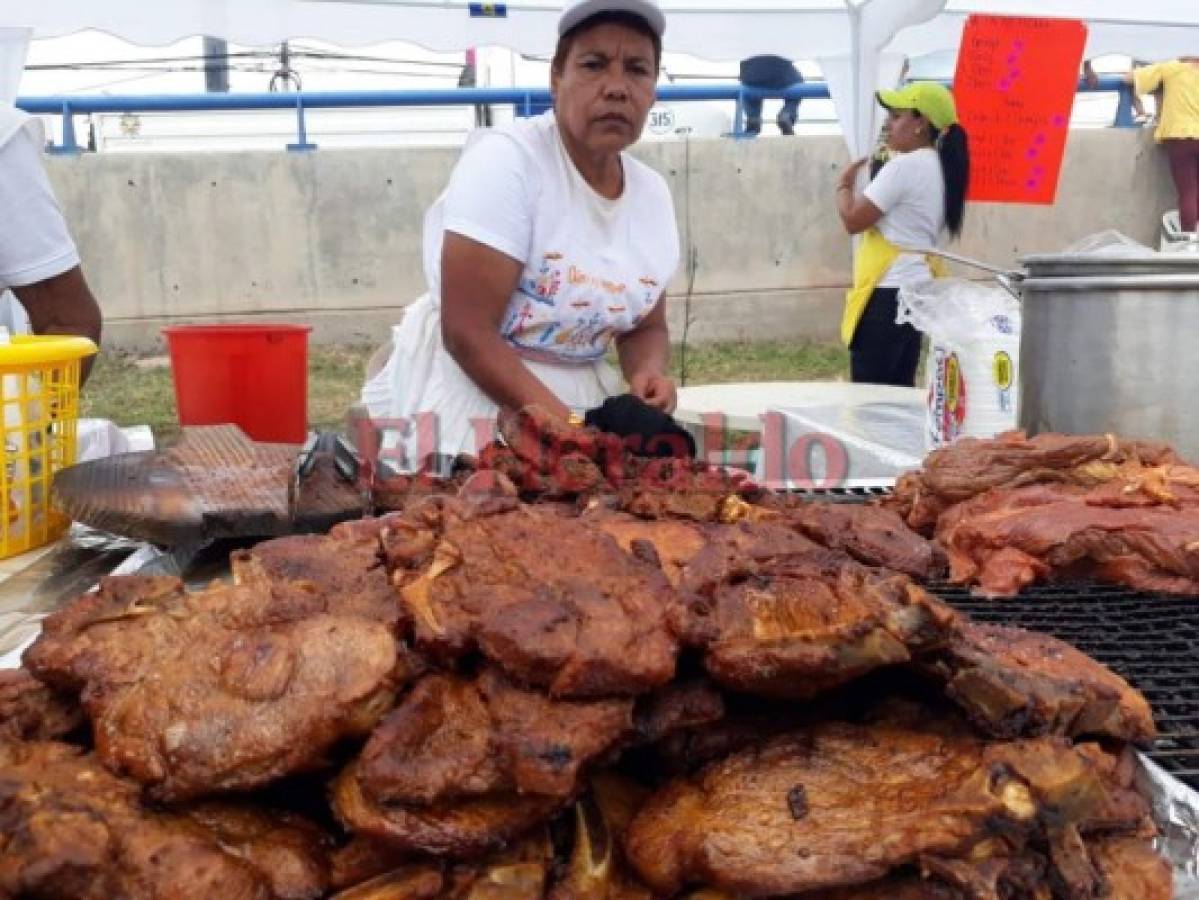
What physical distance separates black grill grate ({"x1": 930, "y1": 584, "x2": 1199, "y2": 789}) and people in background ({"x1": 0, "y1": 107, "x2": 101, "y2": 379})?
2.75 metres

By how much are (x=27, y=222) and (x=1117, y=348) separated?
3.28m

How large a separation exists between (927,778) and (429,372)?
2.77 m

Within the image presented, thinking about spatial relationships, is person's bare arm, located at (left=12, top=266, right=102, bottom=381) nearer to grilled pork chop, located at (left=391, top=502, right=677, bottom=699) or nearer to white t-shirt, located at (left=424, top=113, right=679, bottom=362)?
white t-shirt, located at (left=424, top=113, right=679, bottom=362)

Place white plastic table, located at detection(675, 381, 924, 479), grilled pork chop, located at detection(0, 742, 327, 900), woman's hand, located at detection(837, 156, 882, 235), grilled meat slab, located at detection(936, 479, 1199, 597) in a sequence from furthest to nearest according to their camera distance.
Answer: woman's hand, located at detection(837, 156, 882, 235), white plastic table, located at detection(675, 381, 924, 479), grilled meat slab, located at detection(936, 479, 1199, 597), grilled pork chop, located at detection(0, 742, 327, 900)

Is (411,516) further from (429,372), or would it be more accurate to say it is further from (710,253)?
(710,253)

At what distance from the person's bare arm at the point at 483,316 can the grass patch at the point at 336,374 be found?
5.37 meters

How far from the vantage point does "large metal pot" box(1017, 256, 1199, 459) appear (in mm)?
2777

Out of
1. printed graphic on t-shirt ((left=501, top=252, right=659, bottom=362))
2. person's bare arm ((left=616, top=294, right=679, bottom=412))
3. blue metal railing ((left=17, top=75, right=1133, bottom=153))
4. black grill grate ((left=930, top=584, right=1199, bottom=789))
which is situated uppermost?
blue metal railing ((left=17, top=75, right=1133, bottom=153))

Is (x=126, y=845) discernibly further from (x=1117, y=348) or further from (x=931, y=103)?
(x=931, y=103)

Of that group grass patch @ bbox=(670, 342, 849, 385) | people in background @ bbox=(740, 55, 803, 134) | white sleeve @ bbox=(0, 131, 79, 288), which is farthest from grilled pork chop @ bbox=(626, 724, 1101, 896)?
people in background @ bbox=(740, 55, 803, 134)

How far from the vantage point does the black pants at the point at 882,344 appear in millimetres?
6801

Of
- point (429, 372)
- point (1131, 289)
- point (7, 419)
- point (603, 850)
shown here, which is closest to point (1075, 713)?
point (603, 850)

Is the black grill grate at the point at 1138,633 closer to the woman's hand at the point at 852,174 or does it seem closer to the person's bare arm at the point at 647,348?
the person's bare arm at the point at 647,348

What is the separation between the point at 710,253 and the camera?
12539 millimetres
